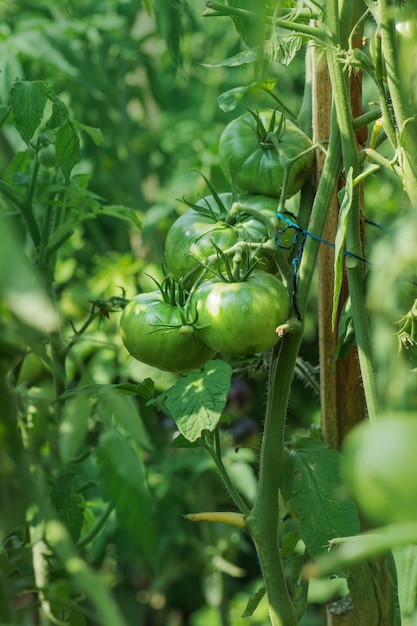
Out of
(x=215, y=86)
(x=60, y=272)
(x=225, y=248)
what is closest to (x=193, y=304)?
(x=225, y=248)

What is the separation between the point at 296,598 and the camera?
2.86ft

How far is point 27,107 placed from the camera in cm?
84

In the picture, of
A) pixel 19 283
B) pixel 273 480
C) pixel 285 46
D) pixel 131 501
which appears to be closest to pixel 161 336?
pixel 273 480

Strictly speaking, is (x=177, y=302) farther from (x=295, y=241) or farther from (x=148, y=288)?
(x=148, y=288)

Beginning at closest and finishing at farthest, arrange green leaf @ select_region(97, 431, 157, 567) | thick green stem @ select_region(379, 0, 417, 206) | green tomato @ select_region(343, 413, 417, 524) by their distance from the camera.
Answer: green tomato @ select_region(343, 413, 417, 524) < green leaf @ select_region(97, 431, 157, 567) < thick green stem @ select_region(379, 0, 417, 206)

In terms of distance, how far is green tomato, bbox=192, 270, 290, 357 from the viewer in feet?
2.40

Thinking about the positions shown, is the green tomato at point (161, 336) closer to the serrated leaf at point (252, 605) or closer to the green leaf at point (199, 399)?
the green leaf at point (199, 399)

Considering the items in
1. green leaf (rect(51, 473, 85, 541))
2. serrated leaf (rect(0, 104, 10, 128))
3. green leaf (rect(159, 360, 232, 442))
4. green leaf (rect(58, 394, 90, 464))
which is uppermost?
serrated leaf (rect(0, 104, 10, 128))

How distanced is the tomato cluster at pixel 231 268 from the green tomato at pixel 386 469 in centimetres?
46

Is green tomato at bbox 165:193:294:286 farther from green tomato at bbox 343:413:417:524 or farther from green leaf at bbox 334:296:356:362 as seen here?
green tomato at bbox 343:413:417:524

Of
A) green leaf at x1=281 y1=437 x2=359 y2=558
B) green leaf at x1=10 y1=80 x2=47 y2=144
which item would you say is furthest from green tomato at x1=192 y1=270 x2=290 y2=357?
green leaf at x1=10 y1=80 x2=47 y2=144

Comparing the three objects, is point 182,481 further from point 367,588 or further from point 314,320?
point 367,588

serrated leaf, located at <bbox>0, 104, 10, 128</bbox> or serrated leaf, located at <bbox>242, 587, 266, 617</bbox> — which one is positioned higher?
serrated leaf, located at <bbox>0, 104, 10, 128</bbox>

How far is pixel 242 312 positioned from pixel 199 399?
0.27 ft
